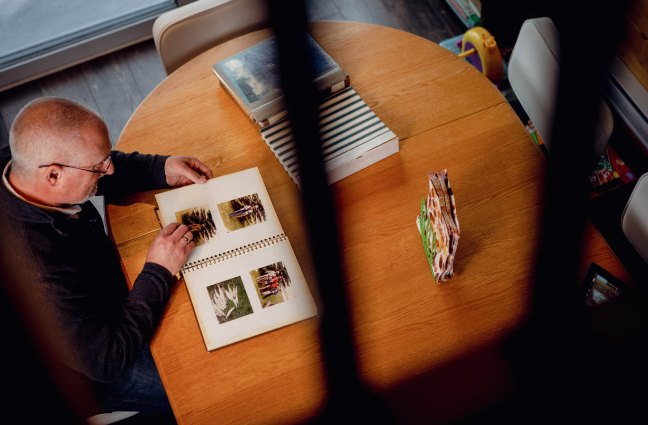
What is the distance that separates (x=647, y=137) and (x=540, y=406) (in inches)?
66.4

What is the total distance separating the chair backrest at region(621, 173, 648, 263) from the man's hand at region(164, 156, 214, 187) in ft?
3.68

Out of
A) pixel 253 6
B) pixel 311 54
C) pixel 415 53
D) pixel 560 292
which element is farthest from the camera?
pixel 253 6

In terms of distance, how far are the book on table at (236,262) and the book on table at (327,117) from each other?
144 mm

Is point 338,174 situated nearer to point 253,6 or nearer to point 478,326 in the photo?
point 478,326

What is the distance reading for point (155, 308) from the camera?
3.87 ft

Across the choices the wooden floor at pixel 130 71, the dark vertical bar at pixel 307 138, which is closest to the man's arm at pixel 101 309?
the dark vertical bar at pixel 307 138

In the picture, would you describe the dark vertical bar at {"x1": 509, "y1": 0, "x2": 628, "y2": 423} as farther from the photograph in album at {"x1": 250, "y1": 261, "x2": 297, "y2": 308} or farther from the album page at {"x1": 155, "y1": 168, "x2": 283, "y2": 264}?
the album page at {"x1": 155, "y1": 168, "x2": 283, "y2": 264}

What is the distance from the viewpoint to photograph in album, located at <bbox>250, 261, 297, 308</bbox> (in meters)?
1.18

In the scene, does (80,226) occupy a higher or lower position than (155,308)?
higher

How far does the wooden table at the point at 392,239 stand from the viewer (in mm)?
A: 1117

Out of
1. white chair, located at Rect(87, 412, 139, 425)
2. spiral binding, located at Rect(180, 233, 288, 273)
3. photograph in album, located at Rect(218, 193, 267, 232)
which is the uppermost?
photograph in album, located at Rect(218, 193, 267, 232)

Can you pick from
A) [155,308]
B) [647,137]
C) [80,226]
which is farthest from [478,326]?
[647,137]

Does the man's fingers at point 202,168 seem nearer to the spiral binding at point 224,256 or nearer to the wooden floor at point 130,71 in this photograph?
the spiral binding at point 224,256

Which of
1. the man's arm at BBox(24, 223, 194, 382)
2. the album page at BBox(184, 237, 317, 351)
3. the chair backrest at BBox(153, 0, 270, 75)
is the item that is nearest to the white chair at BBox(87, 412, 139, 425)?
the man's arm at BBox(24, 223, 194, 382)
